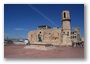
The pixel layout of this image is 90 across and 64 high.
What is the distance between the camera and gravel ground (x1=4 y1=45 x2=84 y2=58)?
376 cm

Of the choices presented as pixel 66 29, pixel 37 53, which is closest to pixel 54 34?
pixel 66 29

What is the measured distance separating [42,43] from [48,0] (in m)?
0.91

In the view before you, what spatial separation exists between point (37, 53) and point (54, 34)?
538mm

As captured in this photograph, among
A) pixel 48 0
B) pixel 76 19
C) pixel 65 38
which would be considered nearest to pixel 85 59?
pixel 65 38

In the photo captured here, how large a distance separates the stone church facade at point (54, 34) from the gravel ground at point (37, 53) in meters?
0.19

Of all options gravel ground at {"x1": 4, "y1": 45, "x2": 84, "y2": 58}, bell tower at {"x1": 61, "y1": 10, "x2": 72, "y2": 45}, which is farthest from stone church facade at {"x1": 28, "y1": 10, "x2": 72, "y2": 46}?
gravel ground at {"x1": 4, "y1": 45, "x2": 84, "y2": 58}

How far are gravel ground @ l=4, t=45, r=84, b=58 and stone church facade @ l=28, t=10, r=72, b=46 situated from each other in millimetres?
188

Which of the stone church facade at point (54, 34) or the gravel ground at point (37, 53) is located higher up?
the stone church facade at point (54, 34)

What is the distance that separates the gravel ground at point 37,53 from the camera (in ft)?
12.3

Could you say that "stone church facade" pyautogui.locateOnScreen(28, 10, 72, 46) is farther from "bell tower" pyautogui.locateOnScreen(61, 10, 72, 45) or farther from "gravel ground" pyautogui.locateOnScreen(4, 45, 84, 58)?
"gravel ground" pyautogui.locateOnScreen(4, 45, 84, 58)

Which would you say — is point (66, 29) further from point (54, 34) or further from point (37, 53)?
point (37, 53)

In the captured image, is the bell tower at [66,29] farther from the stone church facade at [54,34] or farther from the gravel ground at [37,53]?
the gravel ground at [37,53]

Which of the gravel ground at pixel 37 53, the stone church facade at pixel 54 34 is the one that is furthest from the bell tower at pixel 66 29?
the gravel ground at pixel 37 53

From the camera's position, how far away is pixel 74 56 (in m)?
3.77
